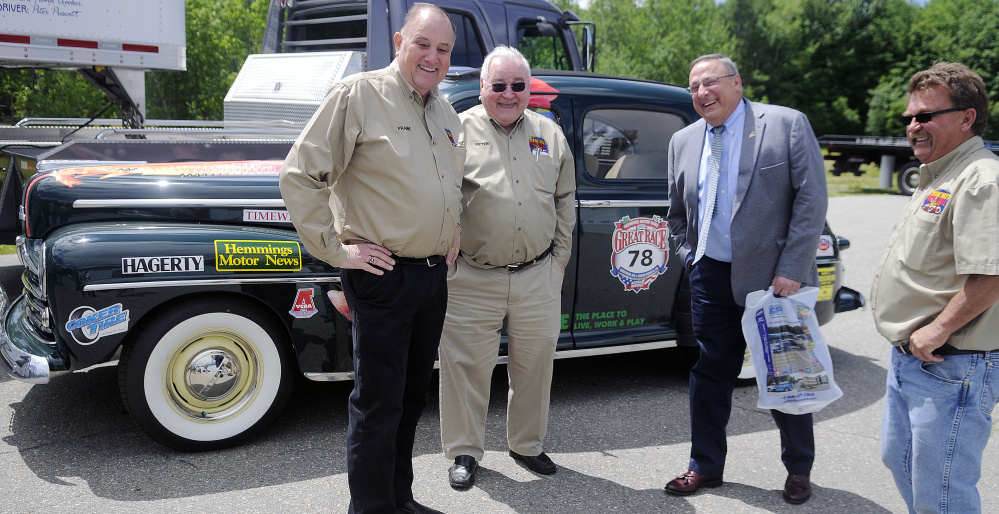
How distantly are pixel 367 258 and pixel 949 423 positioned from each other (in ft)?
6.02

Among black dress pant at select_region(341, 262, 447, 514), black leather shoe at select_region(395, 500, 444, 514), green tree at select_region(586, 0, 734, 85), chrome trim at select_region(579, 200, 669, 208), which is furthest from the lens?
green tree at select_region(586, 0, 734, 85)

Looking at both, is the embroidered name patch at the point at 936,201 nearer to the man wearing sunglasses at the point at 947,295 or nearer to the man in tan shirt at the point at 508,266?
the man wearing sunglasses at the point at 947,295

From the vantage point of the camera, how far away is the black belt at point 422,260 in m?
2.62

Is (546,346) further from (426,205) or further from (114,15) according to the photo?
(114,15)

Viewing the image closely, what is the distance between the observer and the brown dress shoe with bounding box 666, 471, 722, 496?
331 centimetres

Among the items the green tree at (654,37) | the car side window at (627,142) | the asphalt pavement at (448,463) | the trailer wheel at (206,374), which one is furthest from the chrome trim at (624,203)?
the green tree at (654,37)

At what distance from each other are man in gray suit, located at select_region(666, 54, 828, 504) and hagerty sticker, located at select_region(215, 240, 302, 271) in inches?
70.1

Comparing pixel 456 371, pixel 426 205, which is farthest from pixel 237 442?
pixel 426 205

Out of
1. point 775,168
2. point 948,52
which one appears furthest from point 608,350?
point 948,52

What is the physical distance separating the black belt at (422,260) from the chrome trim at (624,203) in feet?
4.99

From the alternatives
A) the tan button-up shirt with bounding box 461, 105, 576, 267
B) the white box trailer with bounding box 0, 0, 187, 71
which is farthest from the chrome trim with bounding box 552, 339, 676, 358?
the white box trailer with bounding box 0, 0, 187, 71

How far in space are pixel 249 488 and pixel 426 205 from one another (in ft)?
5.06

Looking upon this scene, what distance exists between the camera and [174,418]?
3.49m

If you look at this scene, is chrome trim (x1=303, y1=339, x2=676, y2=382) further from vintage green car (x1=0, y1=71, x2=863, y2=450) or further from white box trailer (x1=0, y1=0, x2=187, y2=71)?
white box trailer (x1=0, y1=0, x2=187, y2=71)
